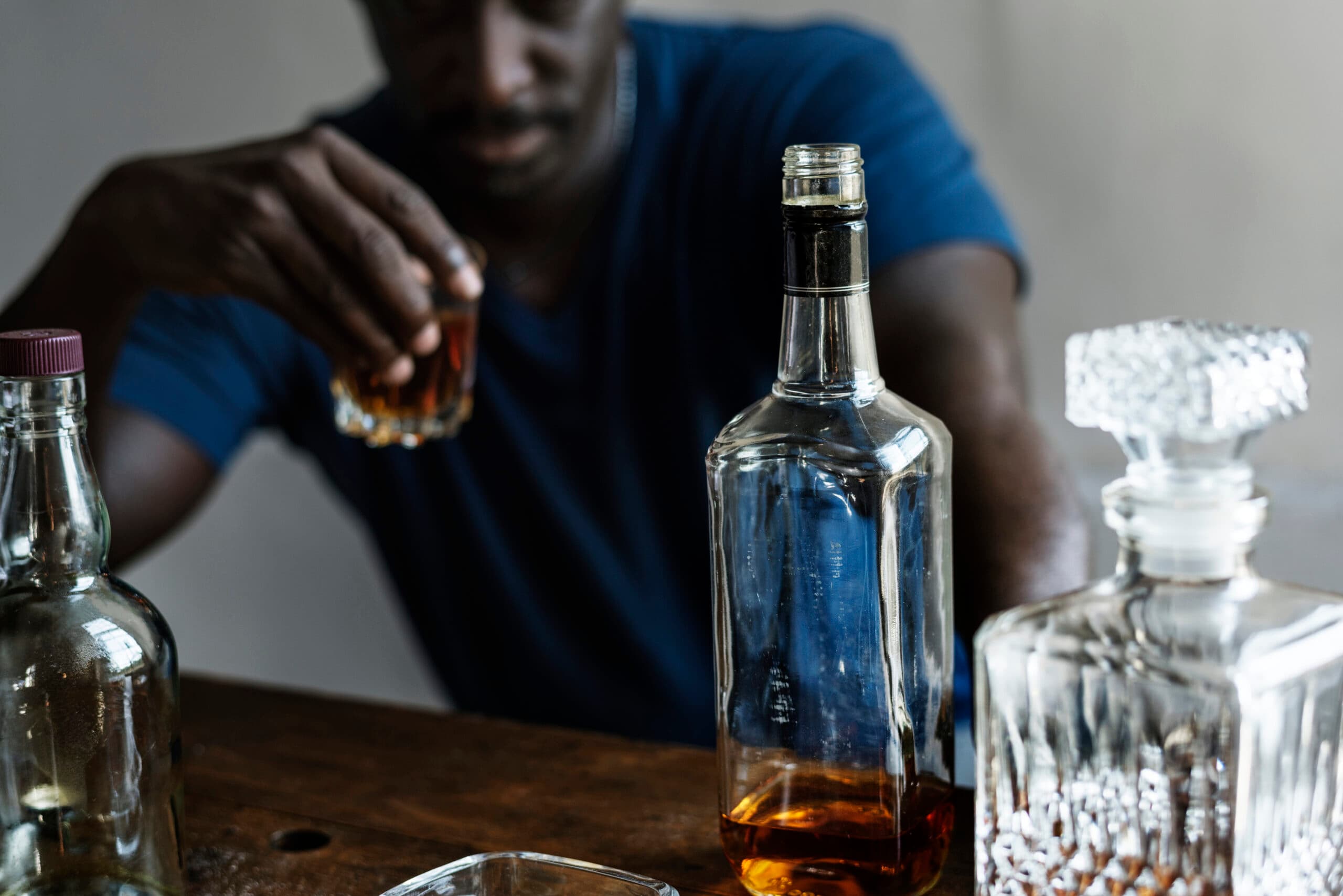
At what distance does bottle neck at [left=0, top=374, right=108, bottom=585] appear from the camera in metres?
0.59

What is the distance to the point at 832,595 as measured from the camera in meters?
0.58

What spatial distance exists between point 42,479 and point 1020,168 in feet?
5.36

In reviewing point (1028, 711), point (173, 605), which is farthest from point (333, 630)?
point (1028, 711)

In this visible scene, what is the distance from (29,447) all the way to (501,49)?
0.83m

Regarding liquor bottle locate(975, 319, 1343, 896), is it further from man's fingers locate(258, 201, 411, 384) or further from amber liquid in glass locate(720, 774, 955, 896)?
man's fingers locate(258, 201, 411, 384)

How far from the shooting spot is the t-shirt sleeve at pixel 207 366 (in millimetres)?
1404

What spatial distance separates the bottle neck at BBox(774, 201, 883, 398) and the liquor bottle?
11cm

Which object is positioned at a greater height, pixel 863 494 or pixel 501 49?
pixel 501 49

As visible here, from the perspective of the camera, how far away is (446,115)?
1.37 m

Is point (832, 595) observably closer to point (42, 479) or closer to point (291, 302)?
point (42, 479)

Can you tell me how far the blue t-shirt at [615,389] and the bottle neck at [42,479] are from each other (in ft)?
2.75

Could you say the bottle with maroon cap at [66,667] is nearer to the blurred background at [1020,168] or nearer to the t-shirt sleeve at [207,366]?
the t-shirt sleeve at [207,366]

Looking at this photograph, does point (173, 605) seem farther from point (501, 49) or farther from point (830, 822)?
point (830, 822)

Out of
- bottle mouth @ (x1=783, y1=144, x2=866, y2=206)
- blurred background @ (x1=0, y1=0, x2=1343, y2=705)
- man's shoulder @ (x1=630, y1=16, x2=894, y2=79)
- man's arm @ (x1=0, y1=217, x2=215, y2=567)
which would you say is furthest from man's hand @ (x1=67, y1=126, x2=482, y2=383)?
blurred background @ (x1=0, y1=0, x2=1343, y2=705)
